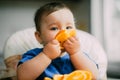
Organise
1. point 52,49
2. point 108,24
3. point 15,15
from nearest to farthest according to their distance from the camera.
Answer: point 52,49 → point 108,24 → point 15,15

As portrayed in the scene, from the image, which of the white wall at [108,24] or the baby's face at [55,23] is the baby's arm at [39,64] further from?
the white wall at [108,24]

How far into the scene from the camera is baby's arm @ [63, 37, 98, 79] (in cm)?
65

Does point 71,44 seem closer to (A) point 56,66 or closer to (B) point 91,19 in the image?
(A) point 56,66

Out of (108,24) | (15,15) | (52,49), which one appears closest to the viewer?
(52,49)

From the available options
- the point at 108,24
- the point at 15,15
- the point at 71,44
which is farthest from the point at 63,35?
the point at 15,15

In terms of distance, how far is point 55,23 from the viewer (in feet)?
2.21

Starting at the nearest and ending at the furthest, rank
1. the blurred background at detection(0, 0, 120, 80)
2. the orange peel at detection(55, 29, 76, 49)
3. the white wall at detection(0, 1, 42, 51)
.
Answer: the orange peel at detection(55, 29, 76, 49) < the blurred background at detection(0, 0, 120, 80) < the white wall at detection(0, 1, 42, 51)

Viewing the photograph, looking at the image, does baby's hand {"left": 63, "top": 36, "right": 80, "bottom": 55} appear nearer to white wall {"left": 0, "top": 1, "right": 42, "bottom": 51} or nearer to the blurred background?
the blurred background

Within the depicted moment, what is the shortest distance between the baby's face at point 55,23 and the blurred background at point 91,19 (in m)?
0.45

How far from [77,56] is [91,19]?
0.59 metres

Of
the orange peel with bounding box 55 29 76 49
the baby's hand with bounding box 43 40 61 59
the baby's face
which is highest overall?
the baby's face

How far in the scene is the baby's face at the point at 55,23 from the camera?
672 millimetres

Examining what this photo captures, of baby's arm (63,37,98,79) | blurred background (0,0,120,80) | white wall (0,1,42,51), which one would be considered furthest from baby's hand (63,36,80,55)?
white wall (0,1,42,51)

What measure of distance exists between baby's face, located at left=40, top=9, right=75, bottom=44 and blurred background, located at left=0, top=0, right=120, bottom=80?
0.45 m
